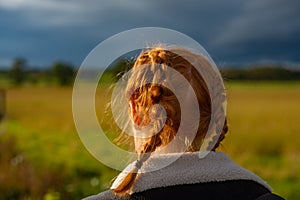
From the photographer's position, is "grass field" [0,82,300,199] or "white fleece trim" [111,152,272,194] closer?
"white fleece trim" [111,152,272,194]

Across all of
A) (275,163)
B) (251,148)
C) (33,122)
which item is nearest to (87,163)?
(275,163)

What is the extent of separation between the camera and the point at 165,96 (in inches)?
94.8

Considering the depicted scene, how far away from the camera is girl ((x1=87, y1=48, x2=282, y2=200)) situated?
2357mm

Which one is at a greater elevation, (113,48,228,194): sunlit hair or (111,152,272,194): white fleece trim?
(113,48,228,194): sunlit hair

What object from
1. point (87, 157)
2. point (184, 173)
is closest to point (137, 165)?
point (184, 173)

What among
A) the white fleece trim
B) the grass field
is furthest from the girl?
the grass field

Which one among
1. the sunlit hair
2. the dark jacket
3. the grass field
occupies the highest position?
the sunlit hair

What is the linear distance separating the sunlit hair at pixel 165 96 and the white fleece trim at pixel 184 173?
4 cm

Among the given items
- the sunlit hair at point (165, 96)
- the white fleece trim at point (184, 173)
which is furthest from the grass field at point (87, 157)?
the white fleece trim at point (184, 173)

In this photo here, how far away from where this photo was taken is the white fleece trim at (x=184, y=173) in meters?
2.35

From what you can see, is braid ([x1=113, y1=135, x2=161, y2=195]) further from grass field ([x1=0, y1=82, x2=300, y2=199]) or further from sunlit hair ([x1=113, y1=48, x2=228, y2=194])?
grass field ([x1=0, y1=82, x2=300, y2=199])

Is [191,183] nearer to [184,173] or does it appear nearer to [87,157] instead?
[184,173]

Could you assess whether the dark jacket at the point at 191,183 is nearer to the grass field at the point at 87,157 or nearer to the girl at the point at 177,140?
the girl at the point at 177,140

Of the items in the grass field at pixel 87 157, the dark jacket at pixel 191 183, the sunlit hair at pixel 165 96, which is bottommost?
the grass field at pixel 87 157
